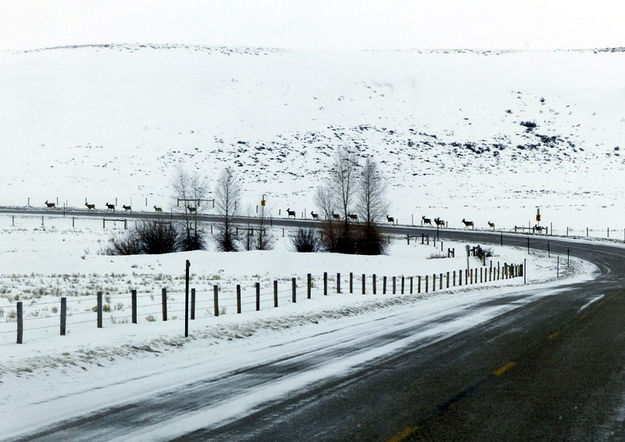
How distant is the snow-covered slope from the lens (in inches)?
3967

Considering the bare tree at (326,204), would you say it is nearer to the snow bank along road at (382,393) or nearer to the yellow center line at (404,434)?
the snow bank along road at (382,393)

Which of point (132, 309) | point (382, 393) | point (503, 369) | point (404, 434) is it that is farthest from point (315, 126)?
point (404, 434)

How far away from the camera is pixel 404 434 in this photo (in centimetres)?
712

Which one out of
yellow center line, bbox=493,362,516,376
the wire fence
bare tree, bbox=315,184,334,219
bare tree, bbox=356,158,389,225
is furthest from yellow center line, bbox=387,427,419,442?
bare tree, bbox=315,184,334,219

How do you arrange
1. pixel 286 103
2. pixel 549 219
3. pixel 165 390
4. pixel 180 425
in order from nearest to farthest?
pixel 180 425 < pixel 165 390 < pixel 549 219 < pixel 286 103

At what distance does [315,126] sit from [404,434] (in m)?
Result: 120

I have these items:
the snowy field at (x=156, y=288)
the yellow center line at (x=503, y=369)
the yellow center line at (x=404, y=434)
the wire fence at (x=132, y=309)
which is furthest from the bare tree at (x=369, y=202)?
the yellow center line at (x=404, y=434)

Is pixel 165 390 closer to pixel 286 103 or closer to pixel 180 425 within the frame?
pixel 180 425

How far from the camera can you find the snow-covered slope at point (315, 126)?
331 feet

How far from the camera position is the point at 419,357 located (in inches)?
472

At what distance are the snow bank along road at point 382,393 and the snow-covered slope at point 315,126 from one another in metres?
74.9

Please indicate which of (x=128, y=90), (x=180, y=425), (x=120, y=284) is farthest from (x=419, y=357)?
(x=128, y=90)

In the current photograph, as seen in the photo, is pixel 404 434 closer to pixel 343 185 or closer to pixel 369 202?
pixel 369 202

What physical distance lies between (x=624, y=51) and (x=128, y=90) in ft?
413
